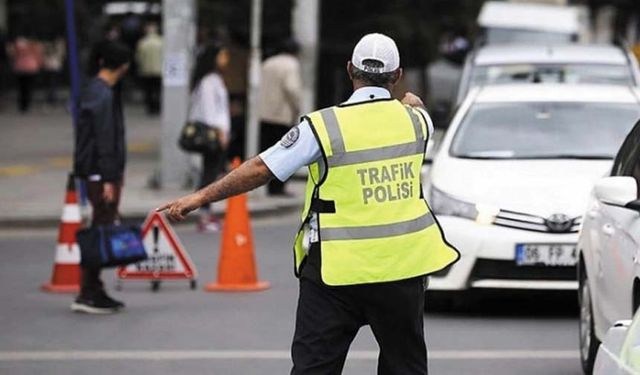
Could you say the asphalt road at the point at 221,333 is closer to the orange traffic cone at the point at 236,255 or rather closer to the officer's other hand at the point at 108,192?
the orange traffic cone at the point at 236,255

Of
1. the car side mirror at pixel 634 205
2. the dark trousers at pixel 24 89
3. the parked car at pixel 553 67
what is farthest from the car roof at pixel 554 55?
the dark trousers at pixel 24 89

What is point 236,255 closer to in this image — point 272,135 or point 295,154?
point 295,154

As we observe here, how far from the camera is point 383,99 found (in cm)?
679

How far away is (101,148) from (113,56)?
25.5 inches

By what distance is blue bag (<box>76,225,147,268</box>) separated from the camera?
38.9 ft

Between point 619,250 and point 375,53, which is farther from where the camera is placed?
point 619,250

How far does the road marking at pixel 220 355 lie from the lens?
1028cm

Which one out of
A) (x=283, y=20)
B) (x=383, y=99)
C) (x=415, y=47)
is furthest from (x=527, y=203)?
(x=415, y=47)

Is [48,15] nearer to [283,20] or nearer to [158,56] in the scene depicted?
[158,56]

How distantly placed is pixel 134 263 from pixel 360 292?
618cm

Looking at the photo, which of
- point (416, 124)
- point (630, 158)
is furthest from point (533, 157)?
point (416, 124)

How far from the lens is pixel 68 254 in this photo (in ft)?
43.5

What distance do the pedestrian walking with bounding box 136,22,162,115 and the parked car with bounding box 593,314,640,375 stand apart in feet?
96.9

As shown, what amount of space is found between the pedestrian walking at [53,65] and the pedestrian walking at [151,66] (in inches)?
79.6
